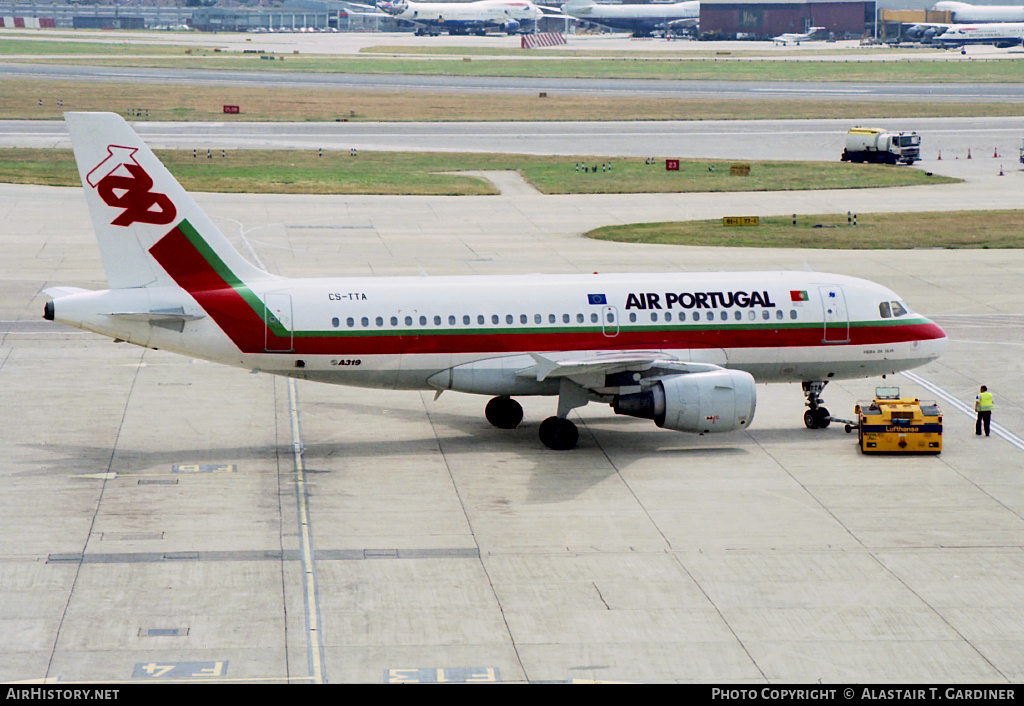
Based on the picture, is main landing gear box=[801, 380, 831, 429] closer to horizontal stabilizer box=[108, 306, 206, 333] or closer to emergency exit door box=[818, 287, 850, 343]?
emergency exit door box=[818, 287, 850, 343]

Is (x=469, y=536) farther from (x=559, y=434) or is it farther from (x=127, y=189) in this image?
(x=127, y=189)

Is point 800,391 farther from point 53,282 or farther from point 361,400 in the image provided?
point 53,282

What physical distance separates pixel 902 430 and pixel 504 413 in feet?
35.1

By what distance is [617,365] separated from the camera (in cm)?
3350

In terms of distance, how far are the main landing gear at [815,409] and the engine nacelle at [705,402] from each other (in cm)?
399

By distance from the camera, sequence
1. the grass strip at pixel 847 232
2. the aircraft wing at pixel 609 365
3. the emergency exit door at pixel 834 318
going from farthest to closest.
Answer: the grass strip at pixel 847 232 < the emergency exit door at pixel 834 318 < the aircraft wing at pixel 609 365

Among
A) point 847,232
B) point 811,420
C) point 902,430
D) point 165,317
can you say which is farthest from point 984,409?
point 847,232

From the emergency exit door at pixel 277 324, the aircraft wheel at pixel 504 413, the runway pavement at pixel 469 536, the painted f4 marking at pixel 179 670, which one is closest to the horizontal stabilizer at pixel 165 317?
the emergency exit door at pixel 277 324

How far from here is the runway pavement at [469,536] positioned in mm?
21719

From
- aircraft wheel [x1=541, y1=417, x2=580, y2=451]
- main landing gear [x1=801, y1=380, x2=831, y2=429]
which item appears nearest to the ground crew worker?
main landing gear [x1=801, y1=380, x2=831, y2=429]

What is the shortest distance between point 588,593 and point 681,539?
3.93 m

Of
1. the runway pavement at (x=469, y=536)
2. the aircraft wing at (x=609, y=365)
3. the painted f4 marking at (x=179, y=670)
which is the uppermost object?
the aircraft wing at (x=609, y=365)

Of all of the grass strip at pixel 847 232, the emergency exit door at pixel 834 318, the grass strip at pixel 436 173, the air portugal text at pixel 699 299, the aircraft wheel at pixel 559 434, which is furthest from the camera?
the grass strip at pixel 436 173

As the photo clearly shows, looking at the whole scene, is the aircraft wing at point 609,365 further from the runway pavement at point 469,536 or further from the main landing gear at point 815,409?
the main landing gear at point 815,409
